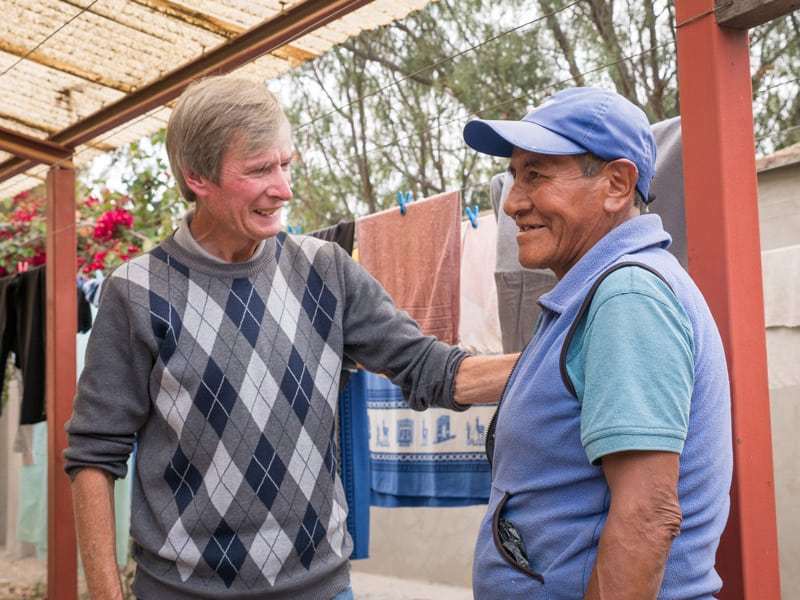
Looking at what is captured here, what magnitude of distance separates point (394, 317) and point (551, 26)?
680cm

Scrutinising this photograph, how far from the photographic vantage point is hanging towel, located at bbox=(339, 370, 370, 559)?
11.5ft

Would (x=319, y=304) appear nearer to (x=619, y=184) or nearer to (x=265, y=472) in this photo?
(x=265, y=472)

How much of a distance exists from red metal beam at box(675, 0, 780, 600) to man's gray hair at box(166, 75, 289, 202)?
36.5 inches

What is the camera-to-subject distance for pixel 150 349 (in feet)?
6.38

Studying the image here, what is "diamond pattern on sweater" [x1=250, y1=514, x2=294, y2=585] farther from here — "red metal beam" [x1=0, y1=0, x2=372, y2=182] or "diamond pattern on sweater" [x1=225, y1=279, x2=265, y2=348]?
"red metal beam" [x1=0, y1=0, x2=372, y2=182]

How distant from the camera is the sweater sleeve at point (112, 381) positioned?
6.37 ft

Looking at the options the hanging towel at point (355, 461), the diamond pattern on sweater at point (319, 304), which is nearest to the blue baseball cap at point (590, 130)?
the diamond pattern on sweater at point (319, 304)

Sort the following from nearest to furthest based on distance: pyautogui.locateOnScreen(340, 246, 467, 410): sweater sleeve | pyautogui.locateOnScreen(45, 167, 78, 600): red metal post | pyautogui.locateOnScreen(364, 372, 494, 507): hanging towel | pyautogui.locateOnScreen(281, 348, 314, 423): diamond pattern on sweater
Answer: pyautogui.locateOnScreen(281, 348, 314, 423): diamond pattern on sweater < pyautogui.locateOnScreen(340, 246, 467, 410): sweater sleeve < pyautogui.locateOnScreen(364, 372, 494, 507): hanging towel < pyautogui.locateOnScreen(45, 167, 78, 600): red metal post

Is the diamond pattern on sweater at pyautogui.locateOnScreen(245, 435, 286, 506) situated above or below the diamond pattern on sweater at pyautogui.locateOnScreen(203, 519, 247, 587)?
above

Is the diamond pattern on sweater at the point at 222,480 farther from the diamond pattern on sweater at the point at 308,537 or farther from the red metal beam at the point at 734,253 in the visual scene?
the red metal beam at the point at 734,253

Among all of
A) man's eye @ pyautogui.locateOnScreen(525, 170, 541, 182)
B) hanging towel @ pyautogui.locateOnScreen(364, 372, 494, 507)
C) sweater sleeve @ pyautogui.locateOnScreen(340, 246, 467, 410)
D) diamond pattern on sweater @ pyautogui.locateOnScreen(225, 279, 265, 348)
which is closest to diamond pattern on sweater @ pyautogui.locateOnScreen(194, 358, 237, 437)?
diamond pattern on sweater @ pyautogui.locateOnScreen(225, 279, 265, 348)

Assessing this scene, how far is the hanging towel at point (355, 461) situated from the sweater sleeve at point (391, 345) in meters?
1.39

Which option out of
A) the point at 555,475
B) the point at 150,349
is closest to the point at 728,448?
the point at 555,475

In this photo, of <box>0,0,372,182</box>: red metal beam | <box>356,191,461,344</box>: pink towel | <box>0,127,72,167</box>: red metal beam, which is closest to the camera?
<box>0,0,372,182</box>: red metal beam
